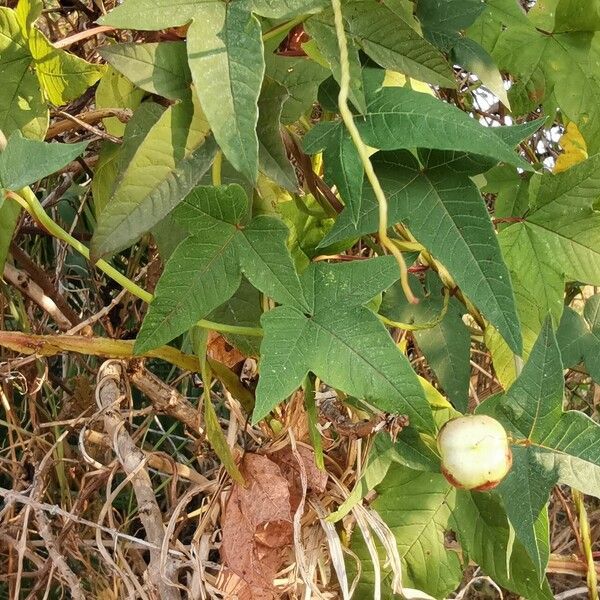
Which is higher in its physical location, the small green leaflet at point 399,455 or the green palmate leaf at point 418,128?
the green palmate leaf at point 418,128

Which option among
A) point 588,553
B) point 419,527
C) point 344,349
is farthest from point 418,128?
point 588,553

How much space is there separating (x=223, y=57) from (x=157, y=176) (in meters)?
0.10

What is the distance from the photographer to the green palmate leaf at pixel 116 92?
67 centimetres

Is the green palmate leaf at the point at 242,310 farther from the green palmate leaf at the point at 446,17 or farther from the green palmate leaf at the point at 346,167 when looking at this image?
the green palmate leaf at the point at 446,17

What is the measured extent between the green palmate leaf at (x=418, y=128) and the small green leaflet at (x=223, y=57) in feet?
0.27

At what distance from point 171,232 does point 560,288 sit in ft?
1.02

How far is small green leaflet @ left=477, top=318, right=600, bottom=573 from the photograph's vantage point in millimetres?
583

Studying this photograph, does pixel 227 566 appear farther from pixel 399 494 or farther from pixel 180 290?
pixel 180 290

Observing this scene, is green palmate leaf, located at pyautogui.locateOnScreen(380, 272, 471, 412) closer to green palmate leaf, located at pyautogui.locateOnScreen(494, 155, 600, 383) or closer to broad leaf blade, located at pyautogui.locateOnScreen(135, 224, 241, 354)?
green palmate leaf, located at pyautogui.locateOnScreen(494, 155, 600, 383)

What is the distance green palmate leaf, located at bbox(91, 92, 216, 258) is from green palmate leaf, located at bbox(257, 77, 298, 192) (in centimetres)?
4

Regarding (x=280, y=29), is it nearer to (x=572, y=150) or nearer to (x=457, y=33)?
(x=457, y=33)

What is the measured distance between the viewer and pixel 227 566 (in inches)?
27.5

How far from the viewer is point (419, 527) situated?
733 mm

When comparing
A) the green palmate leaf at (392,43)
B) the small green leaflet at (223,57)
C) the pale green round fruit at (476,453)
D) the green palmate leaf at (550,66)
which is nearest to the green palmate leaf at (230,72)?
the small green leaflet at (223,57)
